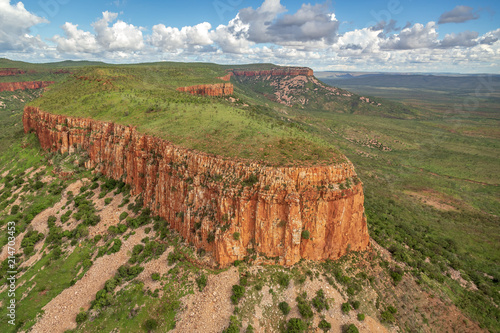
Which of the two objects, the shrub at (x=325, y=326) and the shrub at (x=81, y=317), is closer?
the shrub at (x=325, y=326)

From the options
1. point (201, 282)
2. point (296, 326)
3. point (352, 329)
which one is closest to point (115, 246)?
point (201, 282)

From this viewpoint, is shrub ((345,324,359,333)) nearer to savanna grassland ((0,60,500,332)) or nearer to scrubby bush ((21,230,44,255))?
savanna grassland ((0,60,500,332))

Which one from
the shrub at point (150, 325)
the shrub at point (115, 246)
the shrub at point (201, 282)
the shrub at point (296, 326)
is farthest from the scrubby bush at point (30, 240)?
the shrub at point (296, 326)

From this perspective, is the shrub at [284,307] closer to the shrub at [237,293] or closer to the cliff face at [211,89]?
the shrub at [237,293]

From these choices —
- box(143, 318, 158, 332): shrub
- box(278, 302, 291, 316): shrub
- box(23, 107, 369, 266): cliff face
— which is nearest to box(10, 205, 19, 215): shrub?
box(23, 107, 369, 266): cliff face

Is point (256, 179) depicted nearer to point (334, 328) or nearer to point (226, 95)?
point (334, 328)

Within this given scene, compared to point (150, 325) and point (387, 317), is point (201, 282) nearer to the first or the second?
point (150, 325)

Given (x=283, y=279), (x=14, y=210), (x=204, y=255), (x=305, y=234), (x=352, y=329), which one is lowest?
(x=352, y=329)
